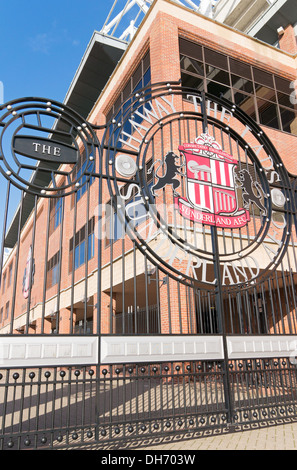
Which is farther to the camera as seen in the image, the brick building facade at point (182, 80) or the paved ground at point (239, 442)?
the brick building facade at point (182, 80)

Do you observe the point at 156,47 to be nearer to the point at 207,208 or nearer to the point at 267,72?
the point at 267,72

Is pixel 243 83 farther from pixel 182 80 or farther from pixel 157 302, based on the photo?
pixel 157 302

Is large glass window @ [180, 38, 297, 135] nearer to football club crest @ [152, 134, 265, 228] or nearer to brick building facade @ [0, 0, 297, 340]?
brick building facade @ [0, 0, 297, 340]

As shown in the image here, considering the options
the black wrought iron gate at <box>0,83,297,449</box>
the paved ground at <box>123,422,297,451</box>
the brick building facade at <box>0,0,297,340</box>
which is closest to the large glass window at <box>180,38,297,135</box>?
the brick building facade at <box>0,0,297,340</box>

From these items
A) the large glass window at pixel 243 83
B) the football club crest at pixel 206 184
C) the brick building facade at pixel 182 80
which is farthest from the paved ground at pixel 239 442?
the large glass window at pixel 243 83

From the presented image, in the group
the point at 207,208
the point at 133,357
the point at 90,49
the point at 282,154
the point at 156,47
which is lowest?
the point at 133,357

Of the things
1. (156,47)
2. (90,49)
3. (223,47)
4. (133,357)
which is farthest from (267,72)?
(133,357)

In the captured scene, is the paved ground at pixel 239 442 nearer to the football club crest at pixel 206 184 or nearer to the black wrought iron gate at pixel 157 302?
the black wrought iron gate at pixel 157 302

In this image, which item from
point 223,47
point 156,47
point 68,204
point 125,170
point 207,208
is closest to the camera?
point 125,170

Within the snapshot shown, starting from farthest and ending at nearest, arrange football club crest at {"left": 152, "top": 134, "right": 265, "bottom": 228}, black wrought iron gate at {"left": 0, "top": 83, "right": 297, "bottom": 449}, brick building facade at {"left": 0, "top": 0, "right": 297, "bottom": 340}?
brick building facade at {"left": 0, "top": 0, "right": 297, "bottom": 340}, football club crest at {"left": 152, "top": 134, "right": 265, "bottom": 228}, black wrought iron gate at {"left": 0, "top": 83, "right": 297, "bottom": 449}

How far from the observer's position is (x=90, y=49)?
64.2 ft

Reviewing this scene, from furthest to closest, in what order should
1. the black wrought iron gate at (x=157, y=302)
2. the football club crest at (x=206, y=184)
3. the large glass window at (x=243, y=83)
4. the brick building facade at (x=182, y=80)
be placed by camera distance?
1. the large glass window at (x=243, y=83)
2. the brick building facade at (x=182, y=80)
3. the football club crest at (x=206, y=184)
4. the black wrought iron gate at (x=157, y=302)

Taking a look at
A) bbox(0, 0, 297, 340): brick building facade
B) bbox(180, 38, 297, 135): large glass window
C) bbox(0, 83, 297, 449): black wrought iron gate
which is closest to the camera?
bbox(0, 83, 297, 449): black wrought iron gate
